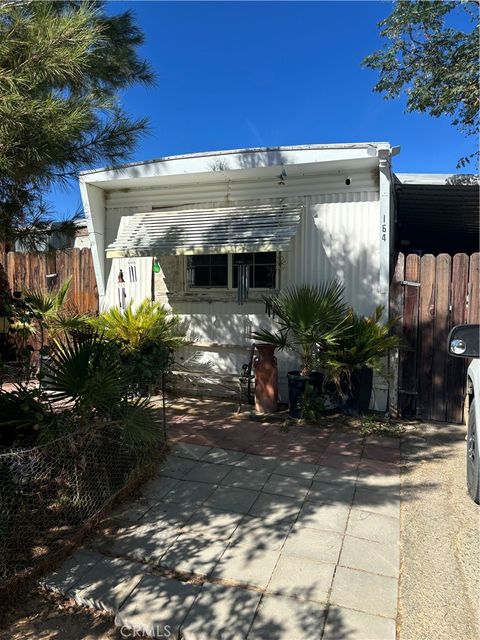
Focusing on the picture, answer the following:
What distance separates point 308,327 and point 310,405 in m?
1.00

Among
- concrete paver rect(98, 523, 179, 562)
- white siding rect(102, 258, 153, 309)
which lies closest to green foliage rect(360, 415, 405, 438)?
concrete paver rect(98, 523, 179, 562)

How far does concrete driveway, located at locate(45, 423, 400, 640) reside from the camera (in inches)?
93.5

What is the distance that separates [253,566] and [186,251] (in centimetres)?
441

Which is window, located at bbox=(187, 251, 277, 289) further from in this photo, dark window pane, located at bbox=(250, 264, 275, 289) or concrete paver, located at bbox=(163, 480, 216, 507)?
concrete paver, located at bbox=(163, 480, 216, 507)

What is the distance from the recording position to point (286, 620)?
235 cm

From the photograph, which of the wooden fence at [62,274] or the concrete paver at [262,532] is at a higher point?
the wooden fence at [62,274]

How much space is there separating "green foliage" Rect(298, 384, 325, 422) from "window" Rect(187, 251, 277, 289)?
1858mm

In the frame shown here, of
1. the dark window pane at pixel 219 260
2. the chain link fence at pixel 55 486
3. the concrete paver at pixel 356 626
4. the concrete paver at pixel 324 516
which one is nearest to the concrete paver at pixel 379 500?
the concrete paver at pixel 324 516

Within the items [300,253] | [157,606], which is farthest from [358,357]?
[157,606]

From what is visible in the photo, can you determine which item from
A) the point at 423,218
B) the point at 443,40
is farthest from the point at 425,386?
the point at 443,40

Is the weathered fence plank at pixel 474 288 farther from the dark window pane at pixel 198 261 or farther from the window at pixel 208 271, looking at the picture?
the dark window pane at pixel 198 261

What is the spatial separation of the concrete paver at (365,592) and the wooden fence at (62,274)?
A: 649 centimetres

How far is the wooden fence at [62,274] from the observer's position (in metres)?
8.13

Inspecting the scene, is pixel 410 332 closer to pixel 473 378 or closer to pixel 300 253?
pixel 300 253
